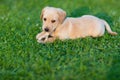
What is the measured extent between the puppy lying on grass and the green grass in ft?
0.49

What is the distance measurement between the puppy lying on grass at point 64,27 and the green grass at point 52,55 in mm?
148

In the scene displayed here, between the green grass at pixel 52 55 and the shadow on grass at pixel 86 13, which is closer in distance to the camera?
the green grass at pixel 52 55

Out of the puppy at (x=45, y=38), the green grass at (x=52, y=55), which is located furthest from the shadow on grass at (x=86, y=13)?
the puppy at (x=45, y=38)

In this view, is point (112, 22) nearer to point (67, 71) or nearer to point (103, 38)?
point (103, 38)

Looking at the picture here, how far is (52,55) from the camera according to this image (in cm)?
785

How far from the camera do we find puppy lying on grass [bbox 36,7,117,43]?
8.45 m

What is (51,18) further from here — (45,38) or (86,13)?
(86,13)

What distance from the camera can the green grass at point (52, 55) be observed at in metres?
6.94

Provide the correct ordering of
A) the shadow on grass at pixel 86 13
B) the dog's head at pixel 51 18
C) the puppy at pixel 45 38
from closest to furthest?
the dog's head at pixel 51 18
the puppy at pixel 45 38
the shadow on grass at pixel 86 13

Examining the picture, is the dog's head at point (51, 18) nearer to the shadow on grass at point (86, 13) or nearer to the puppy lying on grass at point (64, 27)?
the puppy lying on grass at point (64, 27)

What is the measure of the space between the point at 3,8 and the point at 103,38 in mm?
4443

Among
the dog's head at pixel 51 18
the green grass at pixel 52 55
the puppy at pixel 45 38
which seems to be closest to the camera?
the green grass at pixel 52 55

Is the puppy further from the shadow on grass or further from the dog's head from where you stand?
the shadow on grass

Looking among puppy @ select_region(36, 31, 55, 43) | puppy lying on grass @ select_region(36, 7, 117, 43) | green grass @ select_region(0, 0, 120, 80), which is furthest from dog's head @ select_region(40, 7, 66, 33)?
green grass @ select_region(0, 0, 120, 80)
